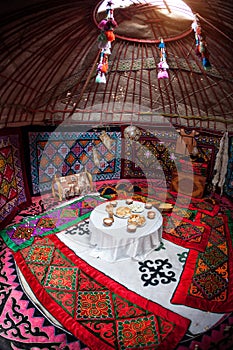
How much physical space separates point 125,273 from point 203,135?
4267 mm

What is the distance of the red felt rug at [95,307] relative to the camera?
3053 mm

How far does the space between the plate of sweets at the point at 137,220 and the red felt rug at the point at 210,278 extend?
991mm

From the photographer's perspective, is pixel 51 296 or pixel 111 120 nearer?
pixel 51 296

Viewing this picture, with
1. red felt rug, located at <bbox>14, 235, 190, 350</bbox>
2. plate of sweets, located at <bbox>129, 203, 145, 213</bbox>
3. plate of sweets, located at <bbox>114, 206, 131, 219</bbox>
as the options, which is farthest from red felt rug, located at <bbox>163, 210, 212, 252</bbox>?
red felt rug, located at <bbox>14, 235, 190, 350</bbox>

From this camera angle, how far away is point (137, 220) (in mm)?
4523

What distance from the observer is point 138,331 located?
10.3 ft

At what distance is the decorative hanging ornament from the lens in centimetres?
736

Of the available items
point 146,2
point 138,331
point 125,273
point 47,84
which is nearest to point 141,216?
point 125,273

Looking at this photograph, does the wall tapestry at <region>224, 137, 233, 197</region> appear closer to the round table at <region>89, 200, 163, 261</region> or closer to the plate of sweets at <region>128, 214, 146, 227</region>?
the round table at <region>89, 200, 163, 261</region>

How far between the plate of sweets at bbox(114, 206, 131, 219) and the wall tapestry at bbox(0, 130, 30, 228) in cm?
237

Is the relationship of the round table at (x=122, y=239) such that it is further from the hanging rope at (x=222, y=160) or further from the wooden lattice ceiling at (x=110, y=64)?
the hanging rope at (x=222, y=160)

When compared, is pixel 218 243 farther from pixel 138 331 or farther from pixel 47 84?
pixel 47 84

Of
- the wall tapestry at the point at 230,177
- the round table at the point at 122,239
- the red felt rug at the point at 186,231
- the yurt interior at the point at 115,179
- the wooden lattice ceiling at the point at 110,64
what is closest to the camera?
the wooden lattice ceiling at the point at 110,64

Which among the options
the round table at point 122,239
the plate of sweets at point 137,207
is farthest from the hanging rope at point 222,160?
the round table at point 122,239
